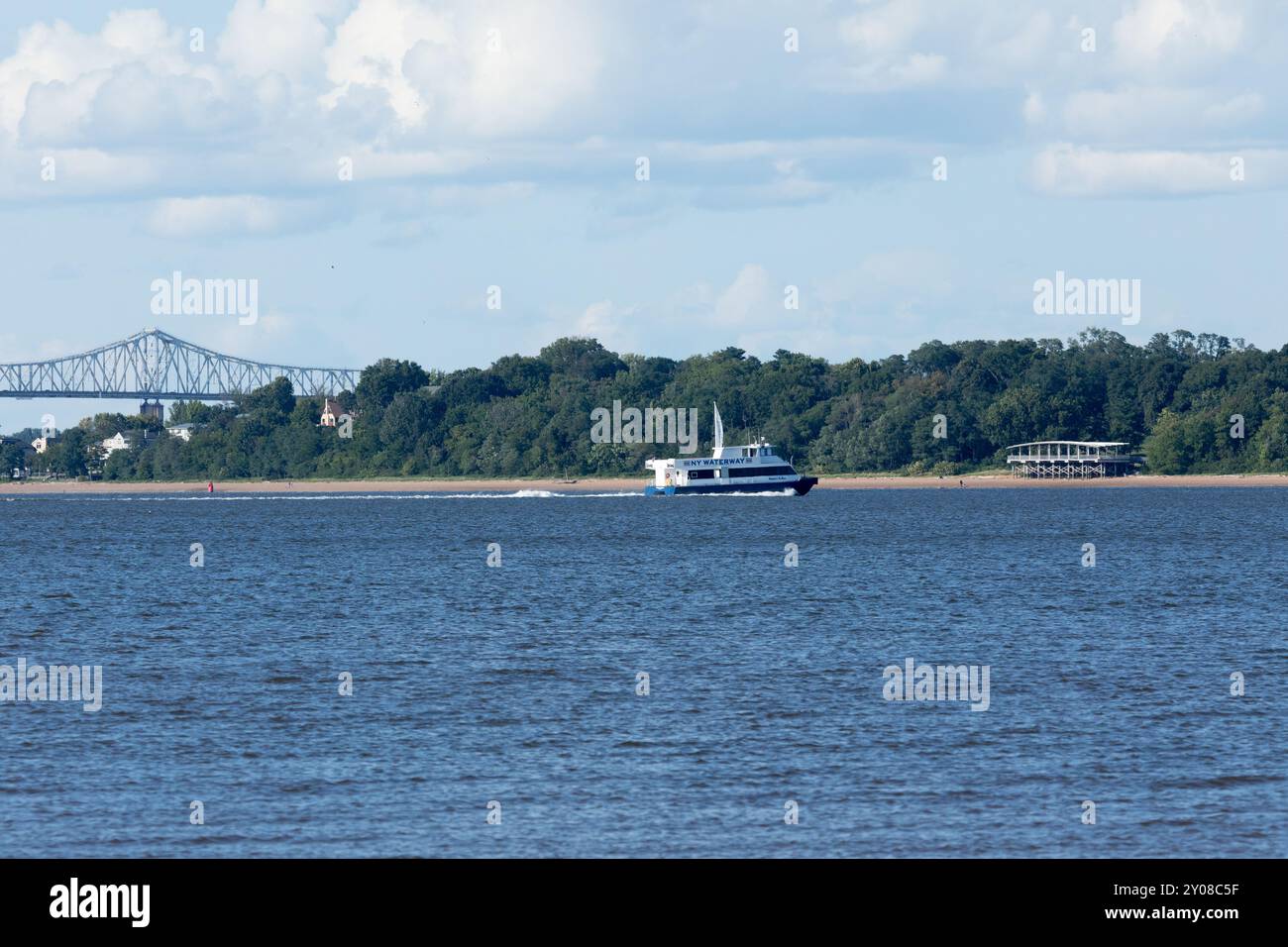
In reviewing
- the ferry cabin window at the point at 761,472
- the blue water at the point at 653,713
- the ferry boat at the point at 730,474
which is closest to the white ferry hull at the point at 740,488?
the ferry boat at the point at 730,474

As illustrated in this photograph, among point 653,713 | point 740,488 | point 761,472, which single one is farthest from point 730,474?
point 653,713

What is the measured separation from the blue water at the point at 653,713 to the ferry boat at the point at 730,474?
285 ft

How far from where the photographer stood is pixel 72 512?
173m

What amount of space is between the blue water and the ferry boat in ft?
285

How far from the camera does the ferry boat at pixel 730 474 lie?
163875 mm

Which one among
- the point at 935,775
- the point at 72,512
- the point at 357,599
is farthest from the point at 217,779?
the point at 72,512

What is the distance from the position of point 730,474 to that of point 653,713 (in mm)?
133939

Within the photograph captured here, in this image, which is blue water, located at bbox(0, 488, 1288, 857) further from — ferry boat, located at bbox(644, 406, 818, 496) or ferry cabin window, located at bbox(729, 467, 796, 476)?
ferry cabin window, located at bbox(729, 467, 796, 476)

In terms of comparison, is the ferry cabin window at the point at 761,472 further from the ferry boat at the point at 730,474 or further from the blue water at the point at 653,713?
the blue water at the point at 653,713

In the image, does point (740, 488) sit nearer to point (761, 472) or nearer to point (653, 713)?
point (761, 472)

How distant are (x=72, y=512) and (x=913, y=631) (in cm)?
14137

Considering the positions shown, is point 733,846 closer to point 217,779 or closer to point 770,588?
point 217,779

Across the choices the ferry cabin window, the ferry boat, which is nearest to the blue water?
the ferry boat
